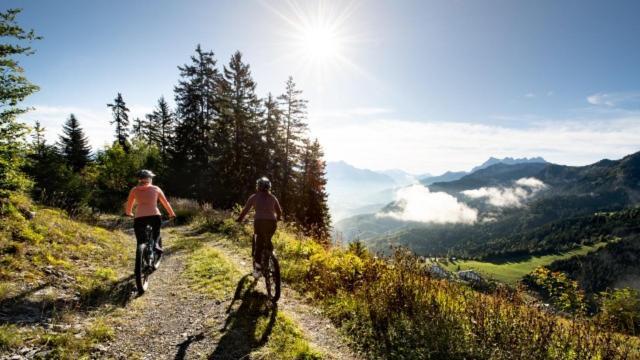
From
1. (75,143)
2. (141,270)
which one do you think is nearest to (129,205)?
(141,270)

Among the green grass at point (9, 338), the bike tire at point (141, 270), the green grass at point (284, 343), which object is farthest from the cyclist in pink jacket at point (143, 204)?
the green grass at point (284, 343)

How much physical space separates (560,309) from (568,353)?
1.65 meters

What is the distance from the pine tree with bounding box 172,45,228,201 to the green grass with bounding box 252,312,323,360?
1215 inches

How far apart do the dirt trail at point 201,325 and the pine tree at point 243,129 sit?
25.7 metres

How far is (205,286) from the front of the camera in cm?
983

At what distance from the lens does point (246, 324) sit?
7.36 metres

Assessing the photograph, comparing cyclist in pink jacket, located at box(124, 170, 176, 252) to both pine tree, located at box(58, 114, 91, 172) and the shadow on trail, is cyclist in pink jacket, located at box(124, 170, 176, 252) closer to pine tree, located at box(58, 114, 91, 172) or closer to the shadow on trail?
the shadow on trail

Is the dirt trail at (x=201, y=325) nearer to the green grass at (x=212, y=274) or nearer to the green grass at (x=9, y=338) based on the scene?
the green grass at (x=212, y=274)

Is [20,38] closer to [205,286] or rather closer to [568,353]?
[205,286]

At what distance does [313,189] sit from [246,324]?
35.0 meters

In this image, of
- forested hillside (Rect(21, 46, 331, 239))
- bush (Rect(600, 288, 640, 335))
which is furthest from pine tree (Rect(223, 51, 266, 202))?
bush (Rect(600, 288, 640, 335))

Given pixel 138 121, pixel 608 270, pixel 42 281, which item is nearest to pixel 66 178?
pixel 42 281

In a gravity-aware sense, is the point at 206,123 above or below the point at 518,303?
above

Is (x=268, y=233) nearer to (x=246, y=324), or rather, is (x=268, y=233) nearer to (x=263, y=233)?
(x=263, y=233)
